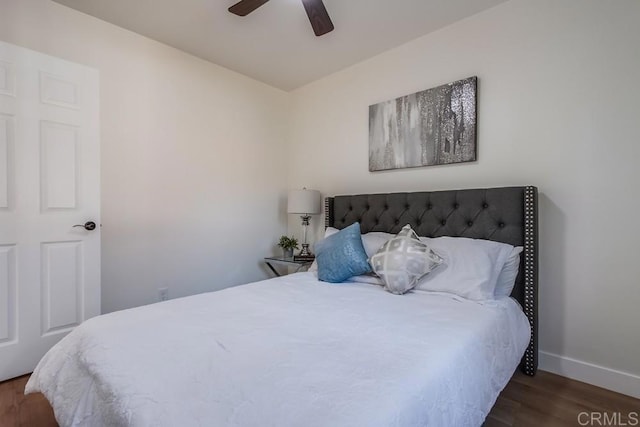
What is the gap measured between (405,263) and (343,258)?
1.48ft

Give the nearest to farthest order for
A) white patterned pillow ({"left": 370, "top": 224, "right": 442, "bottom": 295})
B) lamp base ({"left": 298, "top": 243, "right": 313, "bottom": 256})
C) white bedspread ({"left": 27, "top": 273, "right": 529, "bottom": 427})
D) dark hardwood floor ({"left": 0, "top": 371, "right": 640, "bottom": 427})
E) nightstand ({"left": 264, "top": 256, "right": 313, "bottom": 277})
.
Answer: white bedspread ({"left": 27, "top": 273, "right": 529, "bottom": 427})
dark hardwood floor ({"left": 0, "top": 371, "right": 640, "bottom": 427})
white patterned pillow ({"left": 370, "top": 224, "right": 442, "bottom": 295})
nightstand ({"left": 264, "top": 256, "right": 313, "bottom": 277})
lamp base ({"left": 298, "top": 243, "right": 313, "bottom": 256})

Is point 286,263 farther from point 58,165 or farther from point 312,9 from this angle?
point 312,9

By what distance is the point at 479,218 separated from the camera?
2.01 metres

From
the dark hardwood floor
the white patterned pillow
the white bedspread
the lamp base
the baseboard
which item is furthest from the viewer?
the lamp base

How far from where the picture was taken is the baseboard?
1620 millimetres

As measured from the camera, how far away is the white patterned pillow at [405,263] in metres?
1.75

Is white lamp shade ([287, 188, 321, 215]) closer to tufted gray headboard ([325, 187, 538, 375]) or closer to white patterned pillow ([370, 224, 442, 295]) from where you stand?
tufted gray headboard ([325, 187, 538, 375])

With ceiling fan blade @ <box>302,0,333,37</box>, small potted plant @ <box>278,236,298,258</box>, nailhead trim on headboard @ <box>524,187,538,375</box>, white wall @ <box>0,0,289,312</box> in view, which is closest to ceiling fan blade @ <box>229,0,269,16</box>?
ceiling fan blade @ <box>302,0,333,37</box>

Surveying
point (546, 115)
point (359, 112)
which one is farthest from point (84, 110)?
point (546, 115)

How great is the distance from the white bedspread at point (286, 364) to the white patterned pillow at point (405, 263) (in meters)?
0.21

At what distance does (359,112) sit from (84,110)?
215 cm

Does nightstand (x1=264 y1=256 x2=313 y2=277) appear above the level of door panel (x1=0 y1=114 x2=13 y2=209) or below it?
below

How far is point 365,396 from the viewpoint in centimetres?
74

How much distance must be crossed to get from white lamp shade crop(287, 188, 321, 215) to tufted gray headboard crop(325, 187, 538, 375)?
49 centimetres
